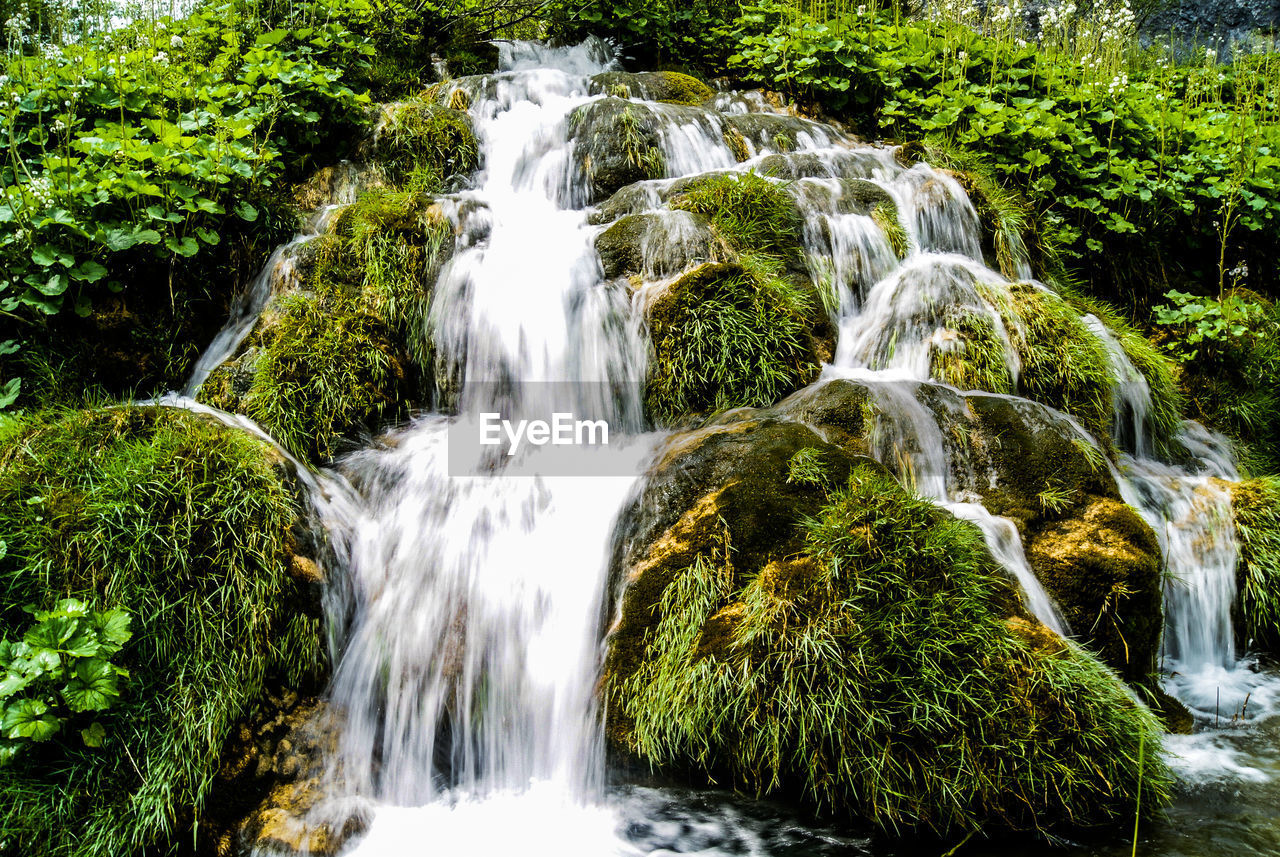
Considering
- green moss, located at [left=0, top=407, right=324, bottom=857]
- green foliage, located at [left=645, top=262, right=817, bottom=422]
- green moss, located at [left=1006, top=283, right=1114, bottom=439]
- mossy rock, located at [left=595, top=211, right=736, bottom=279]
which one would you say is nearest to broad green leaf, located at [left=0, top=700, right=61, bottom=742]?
green moss, located at [left=0, top=407, right=324, bottom=857]

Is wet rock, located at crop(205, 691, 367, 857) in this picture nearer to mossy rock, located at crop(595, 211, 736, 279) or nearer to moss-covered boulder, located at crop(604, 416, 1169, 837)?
moss-covered boulder, located at crop(604, 416, 1169, 837)

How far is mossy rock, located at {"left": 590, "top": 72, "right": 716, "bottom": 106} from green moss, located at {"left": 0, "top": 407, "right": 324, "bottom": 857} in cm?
644

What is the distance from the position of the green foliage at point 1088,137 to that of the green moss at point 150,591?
6.55 meters

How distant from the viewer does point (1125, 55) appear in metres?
9.29

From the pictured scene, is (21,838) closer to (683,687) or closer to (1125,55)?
(683,687)

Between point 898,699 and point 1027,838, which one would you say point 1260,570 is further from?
point 898,699

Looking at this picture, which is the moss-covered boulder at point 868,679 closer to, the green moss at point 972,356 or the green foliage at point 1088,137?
the green moss at point 972,356

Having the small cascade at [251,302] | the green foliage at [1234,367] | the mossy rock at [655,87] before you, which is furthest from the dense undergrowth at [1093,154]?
the small cascade at [251,302]

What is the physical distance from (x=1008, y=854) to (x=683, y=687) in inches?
49.6

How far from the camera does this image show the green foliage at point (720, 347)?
4480mm

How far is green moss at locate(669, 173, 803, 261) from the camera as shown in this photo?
5352 millimetres

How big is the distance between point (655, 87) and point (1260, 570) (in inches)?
292

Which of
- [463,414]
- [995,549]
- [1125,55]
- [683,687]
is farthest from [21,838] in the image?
[1125,55]

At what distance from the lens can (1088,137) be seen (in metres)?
7.00
